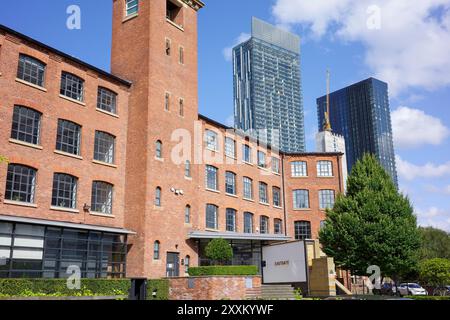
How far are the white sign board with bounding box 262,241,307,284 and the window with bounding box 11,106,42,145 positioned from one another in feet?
53.8

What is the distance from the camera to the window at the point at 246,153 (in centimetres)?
4203

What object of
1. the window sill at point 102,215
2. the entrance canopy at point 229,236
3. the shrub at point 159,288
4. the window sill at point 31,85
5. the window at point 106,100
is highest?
the window at point 106,100

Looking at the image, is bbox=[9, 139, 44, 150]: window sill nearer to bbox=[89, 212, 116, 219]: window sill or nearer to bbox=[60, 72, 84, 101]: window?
bbox=[60, 72, 84, 101]: window

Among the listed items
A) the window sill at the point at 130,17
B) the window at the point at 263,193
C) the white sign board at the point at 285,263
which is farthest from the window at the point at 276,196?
the window sill at the point at 130,17

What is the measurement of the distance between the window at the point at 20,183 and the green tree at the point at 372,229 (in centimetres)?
2246

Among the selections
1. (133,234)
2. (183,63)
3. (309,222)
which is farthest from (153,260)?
(309,222)

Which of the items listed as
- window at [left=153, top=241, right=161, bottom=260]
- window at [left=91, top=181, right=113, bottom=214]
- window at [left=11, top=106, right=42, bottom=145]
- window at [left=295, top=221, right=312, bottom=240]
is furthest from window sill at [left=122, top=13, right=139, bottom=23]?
window at [left=295, top=221, right=312, bottom=240]

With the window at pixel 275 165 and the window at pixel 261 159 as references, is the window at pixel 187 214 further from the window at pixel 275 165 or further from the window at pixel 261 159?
the window at pixel 275 165

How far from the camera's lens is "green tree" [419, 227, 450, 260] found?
191 feet

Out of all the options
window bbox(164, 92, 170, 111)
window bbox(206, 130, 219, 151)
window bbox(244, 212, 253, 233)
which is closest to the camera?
window bbox(164, 92, 170, 111)

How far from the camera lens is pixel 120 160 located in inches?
1174

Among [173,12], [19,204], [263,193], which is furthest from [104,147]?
[263,193]

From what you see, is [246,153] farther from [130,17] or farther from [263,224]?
[130,17]
